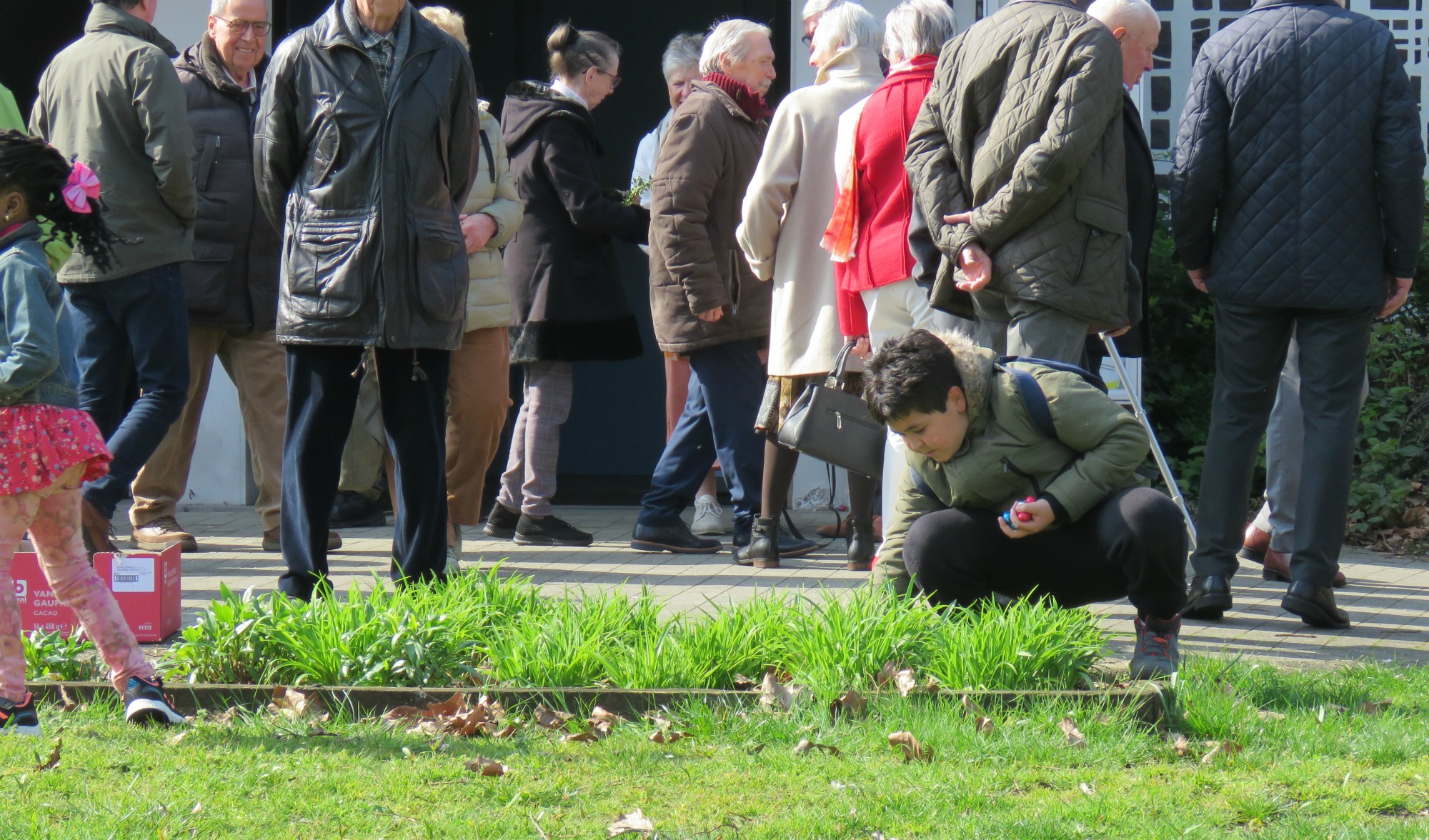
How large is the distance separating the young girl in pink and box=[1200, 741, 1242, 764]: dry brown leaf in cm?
251

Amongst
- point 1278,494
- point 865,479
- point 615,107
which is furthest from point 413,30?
point 615,107

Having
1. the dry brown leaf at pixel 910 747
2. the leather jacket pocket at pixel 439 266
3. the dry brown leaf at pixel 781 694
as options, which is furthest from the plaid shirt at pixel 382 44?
the dry brown leaf at pixel 910 747

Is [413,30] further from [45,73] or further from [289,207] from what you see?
[45,73]

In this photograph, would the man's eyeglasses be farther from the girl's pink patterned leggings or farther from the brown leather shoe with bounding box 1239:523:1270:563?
the brown leather shoe with bounding box 1239:523:1270:563

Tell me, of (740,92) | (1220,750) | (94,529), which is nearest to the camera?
(1220,750)

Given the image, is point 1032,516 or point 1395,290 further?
point 1395,290

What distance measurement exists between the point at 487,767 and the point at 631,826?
0.53 metres

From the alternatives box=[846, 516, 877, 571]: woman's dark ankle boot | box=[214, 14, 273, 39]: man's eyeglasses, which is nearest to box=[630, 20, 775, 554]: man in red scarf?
box=[846, 516, 877, 571]: woman's dark ankle boot

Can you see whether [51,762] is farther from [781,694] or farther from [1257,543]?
[1257,543]

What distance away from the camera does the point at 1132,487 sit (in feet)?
15.0

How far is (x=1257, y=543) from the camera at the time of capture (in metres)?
6.74

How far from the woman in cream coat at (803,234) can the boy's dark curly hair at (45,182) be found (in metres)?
2.78

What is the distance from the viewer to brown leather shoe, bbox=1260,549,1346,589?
6.33 meters

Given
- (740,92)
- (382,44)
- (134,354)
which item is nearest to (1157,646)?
(382,44)
